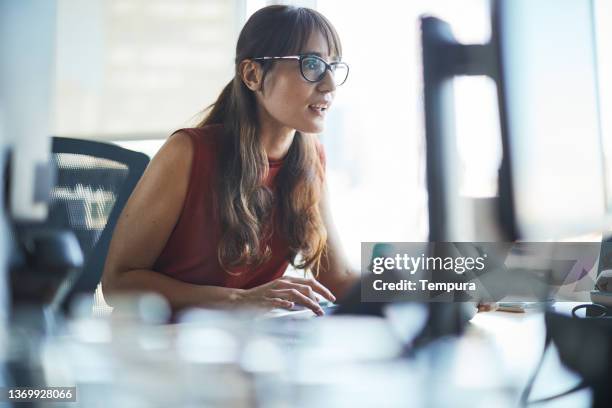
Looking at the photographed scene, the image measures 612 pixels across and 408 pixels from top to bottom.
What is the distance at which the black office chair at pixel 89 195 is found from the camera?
119 centimetres

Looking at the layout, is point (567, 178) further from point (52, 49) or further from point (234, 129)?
point (52, 49)

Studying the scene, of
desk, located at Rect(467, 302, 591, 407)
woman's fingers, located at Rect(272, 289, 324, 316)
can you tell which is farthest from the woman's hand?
desk, located at Rect(467, 302, 591, 407)

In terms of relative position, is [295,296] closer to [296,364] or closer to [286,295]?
[286,295]

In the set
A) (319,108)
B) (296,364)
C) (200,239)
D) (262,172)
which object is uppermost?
(319,108)

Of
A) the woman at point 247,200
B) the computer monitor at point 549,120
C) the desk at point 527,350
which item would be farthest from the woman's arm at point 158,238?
the computer monitor at point 549,120

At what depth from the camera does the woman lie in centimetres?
116

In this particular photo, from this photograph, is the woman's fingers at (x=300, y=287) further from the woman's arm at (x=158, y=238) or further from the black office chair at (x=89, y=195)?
the black office chair at (x=89, y=195)

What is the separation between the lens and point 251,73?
117 centimetres

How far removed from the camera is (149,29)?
3.94 feet

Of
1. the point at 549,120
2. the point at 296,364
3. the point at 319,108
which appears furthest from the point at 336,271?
the point at 549,120

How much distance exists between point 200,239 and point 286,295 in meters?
0.19

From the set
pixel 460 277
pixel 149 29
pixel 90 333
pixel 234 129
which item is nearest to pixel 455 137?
pixel 460 277

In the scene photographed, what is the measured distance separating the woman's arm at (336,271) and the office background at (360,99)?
0.06 feet

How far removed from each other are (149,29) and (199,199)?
1.11ft
